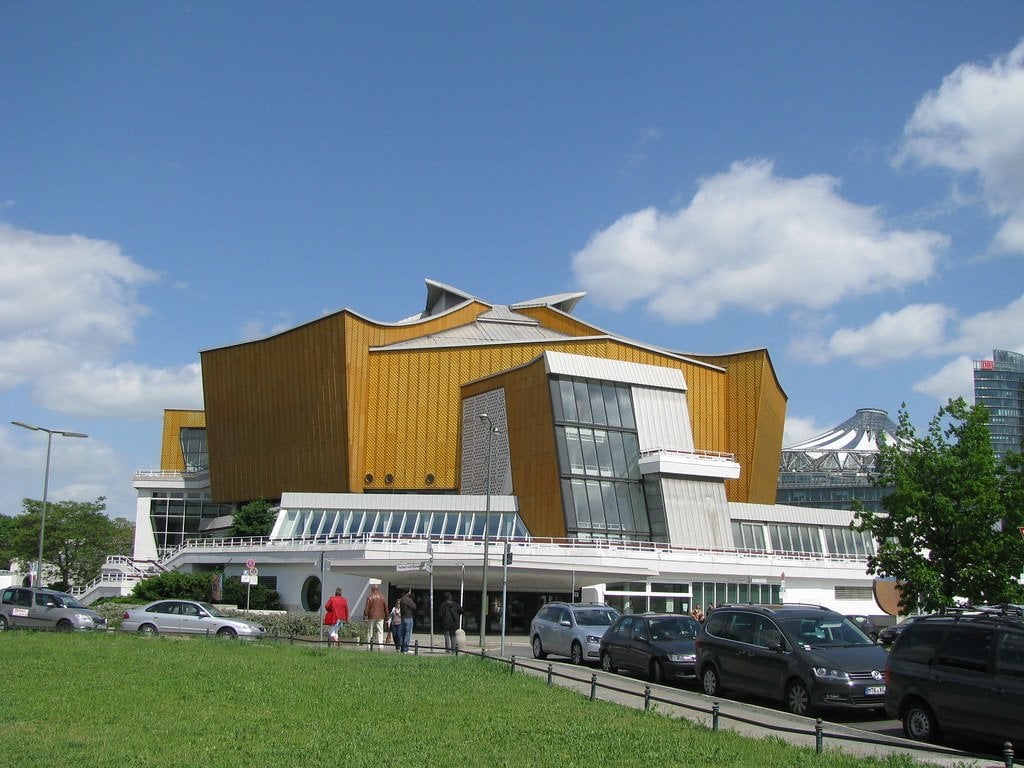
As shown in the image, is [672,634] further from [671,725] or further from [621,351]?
[621,351]

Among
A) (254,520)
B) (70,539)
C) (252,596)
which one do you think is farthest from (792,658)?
(70,539)

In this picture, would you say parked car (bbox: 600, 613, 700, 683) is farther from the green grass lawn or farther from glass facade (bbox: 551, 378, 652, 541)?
glass facade (bbox: 551, 378, 652, 541)

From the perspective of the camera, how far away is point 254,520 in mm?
68062

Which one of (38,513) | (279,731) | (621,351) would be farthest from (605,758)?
(38,513)

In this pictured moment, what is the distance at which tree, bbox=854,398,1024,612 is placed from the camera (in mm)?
31375

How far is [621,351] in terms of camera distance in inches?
2525

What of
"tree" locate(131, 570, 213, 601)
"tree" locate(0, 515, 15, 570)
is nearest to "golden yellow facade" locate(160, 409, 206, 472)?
"tree" locate(0, 515, 15, 570)

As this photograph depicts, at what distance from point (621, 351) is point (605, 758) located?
52.7 m

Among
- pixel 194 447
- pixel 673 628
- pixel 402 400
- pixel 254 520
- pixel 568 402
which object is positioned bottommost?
pixel 673 628

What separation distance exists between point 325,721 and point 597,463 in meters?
43.5

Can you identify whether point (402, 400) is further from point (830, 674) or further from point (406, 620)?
point (830, 674)

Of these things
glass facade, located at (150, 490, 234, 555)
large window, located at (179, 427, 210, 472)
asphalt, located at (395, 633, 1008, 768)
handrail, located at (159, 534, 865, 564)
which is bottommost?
asphalt, located at (395, 633, 1008, 768)

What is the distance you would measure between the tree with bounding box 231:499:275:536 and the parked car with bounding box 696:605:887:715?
5100cm

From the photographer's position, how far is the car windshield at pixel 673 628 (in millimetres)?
22625
